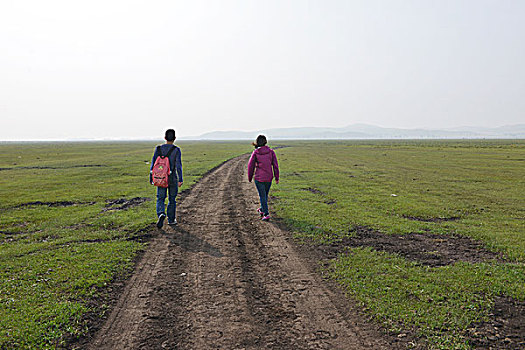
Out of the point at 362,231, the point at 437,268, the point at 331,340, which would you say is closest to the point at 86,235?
the point at 331,340

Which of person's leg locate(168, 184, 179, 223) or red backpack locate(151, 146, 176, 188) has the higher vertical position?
red backpack locate(151, 146, 176, 188)

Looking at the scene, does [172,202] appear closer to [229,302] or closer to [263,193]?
[263,193]

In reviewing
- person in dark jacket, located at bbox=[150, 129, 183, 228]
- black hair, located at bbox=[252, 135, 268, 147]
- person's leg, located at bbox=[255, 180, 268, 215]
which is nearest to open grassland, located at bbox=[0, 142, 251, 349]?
person in dark jacket, located at bbox=[150, 129, 183, 228]

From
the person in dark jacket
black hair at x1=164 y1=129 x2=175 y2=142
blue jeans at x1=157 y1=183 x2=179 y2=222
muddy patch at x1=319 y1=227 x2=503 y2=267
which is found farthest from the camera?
blue jeans at x1=157 y1=183 x2=179 y2=222

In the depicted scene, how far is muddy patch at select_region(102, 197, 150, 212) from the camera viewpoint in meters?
13.8

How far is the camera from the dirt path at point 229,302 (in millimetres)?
4469

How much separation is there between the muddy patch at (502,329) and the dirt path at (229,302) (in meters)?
1.52

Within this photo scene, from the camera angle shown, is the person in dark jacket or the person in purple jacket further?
the person in purple jacket

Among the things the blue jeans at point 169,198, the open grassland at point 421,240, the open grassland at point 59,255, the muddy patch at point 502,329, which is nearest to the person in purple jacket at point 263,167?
the open grassland at point 421,240

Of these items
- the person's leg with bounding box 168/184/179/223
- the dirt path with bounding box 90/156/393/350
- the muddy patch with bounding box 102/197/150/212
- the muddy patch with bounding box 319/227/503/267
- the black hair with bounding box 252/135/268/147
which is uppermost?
the black hair with bounding box 252/135/268/147

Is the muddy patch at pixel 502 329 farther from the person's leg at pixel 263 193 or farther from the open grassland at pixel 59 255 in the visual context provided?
the person's leg at pixel 263 193

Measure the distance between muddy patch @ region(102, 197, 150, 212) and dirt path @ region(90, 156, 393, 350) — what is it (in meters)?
5.88

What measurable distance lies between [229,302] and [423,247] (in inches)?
241

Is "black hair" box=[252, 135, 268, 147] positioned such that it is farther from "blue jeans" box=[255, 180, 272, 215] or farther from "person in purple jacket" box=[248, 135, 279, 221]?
"blue jeans" box=[255, 180, 272, 215]
